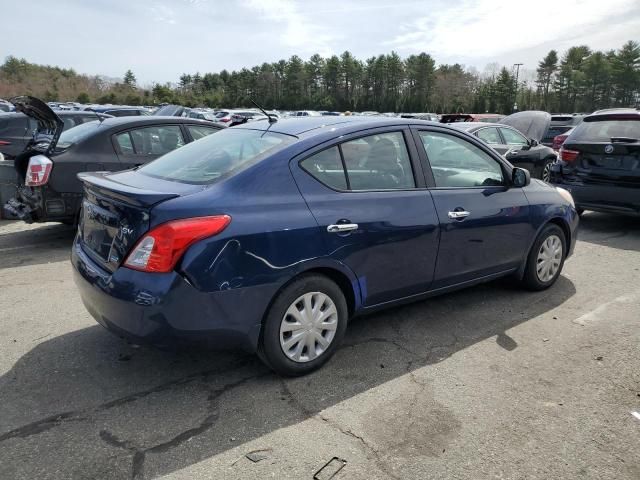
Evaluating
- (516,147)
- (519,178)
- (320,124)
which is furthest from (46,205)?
(516,147)

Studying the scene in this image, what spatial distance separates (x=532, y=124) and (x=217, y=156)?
37.9ft

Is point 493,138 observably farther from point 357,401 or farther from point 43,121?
point 357,401

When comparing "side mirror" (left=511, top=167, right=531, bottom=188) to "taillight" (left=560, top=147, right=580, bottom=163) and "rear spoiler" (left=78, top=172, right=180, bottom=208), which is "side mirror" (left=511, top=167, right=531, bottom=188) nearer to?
"rear spoiler" (left=78, top=172, right=180, bottom=208)

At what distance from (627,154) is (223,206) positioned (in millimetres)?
6266

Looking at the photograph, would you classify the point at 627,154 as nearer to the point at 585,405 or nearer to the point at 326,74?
the point at 585,405

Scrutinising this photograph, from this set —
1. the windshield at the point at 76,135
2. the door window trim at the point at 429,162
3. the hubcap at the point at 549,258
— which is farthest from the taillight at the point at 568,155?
the windshield at the point at 76,135

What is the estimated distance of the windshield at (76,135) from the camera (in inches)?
248

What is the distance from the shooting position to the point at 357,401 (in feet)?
9.82

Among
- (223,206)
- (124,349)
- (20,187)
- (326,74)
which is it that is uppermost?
(326,74)

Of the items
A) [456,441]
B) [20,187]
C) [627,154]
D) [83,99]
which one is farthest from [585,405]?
[83,99]

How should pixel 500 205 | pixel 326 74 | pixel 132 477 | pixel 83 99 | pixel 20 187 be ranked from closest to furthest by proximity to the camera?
pixel 132 477
pixel 500 205
pixel 20 187
pixel 83 99
pixel 326 74

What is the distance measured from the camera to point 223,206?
286 centimetres

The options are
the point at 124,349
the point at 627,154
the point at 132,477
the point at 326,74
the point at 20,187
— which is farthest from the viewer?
the point at 326,74

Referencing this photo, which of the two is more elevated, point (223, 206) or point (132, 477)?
point (223, 206)
